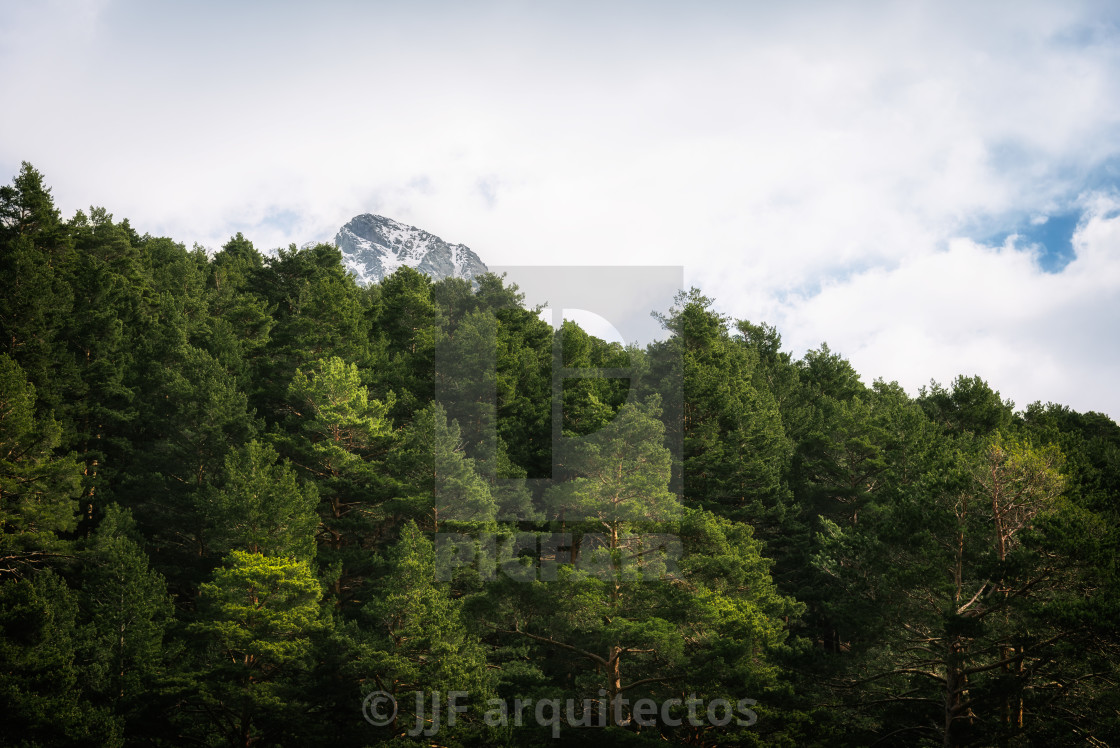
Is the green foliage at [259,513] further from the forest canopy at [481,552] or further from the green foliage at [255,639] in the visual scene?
the green foliage at [255,639]

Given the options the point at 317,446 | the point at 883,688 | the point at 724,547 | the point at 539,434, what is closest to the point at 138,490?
the point at 317,446

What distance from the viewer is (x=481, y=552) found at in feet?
82.2

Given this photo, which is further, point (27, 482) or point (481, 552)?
point (481, 552)

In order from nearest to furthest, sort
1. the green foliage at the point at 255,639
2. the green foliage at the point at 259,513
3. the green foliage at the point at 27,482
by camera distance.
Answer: the green foliage at the point at 255,639 < the green foliage at the point at 27,482 < the green foliage at the point at 259,513

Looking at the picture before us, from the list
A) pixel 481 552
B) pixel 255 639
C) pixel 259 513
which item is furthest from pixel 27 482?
pixel 481 552

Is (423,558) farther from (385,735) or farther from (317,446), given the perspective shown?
(317,446)

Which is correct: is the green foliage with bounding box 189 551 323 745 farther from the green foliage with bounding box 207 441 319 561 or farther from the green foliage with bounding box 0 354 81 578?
the green foliage with bounding box 0 354 81 578

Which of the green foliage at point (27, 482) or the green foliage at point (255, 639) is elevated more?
the green foliage at point (27, 482)

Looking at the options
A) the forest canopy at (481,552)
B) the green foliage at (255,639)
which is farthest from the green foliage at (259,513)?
the green foliage at (255,639)

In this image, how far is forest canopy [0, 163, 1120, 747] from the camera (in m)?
20.2

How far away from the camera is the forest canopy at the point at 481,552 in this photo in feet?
66.4

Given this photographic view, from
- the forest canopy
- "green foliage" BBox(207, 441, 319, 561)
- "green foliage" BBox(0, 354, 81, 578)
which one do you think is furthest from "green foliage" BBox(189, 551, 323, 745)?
"green foliage" BBox(0, 354, 81, 578)

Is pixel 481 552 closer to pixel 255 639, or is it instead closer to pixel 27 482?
pixel 255 639

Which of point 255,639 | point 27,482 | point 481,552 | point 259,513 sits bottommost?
point 255,639
